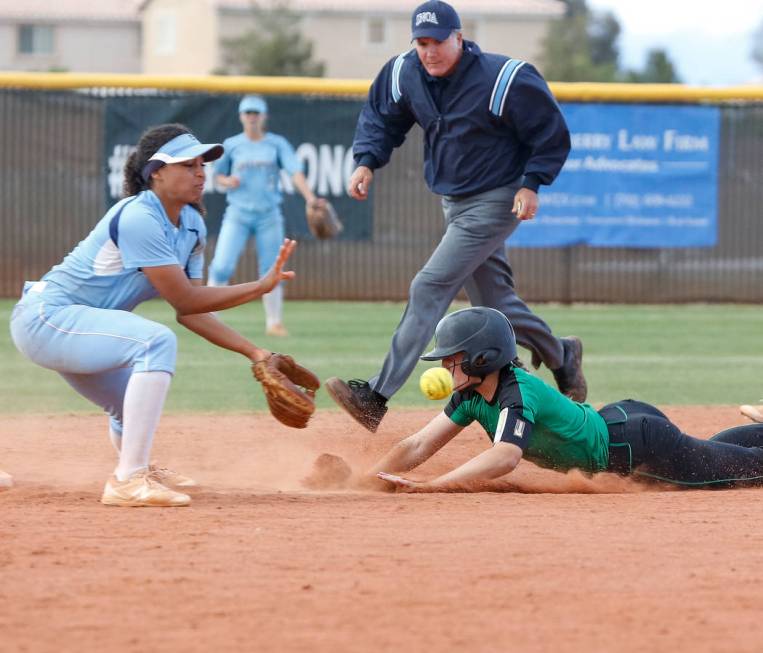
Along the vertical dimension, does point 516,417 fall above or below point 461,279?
below

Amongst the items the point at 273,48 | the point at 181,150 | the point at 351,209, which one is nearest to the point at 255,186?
the point at 351,209

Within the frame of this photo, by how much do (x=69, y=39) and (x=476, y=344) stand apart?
58039mm

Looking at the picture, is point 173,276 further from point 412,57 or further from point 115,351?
point 412,57

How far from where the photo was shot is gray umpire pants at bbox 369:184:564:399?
652 centimetres

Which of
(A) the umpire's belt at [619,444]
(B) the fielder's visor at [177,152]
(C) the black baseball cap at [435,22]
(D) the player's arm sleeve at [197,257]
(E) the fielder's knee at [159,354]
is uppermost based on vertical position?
(C) the black baseball cap at [435,22]

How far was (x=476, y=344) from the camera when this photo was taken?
211 inches

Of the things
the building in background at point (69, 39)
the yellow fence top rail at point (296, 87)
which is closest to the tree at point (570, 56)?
the building in background at point (69, 39)

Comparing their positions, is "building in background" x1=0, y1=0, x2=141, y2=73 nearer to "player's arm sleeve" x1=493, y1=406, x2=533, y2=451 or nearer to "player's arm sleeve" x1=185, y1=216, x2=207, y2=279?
"player's arm sleeve" x1=185, y1=216, x2=207, y2=279

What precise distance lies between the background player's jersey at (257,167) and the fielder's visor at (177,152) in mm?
7136

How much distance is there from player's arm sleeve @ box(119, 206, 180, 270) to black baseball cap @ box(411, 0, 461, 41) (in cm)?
191

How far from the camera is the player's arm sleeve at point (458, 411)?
558 cm

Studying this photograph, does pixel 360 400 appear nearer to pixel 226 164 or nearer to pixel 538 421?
pixel 538 421

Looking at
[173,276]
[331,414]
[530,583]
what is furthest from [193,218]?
[331,414]

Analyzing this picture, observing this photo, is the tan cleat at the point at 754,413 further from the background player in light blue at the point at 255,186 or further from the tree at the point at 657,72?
the tree at the point at 657,72
